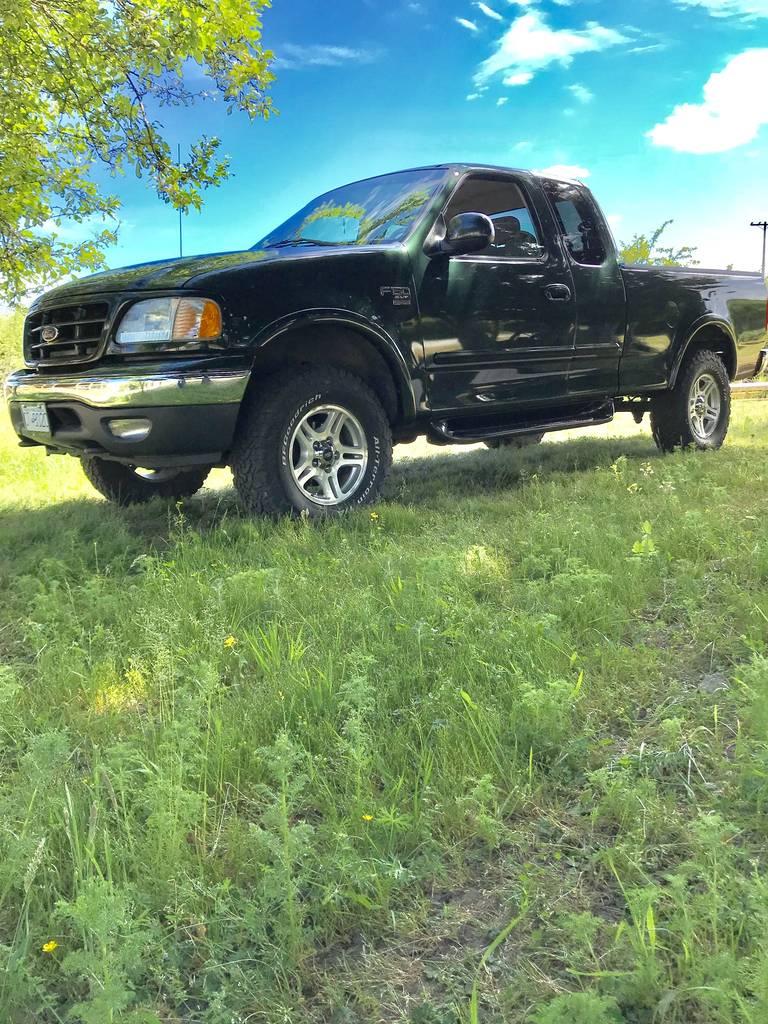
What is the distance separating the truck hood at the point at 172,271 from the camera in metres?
3.94

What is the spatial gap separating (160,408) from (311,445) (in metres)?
0.85

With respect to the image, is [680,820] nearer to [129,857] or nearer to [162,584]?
[129,857]

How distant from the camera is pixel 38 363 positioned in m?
4.50

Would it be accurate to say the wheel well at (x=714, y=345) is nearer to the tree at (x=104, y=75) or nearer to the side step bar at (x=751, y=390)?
the tree at (x=104, y=75)

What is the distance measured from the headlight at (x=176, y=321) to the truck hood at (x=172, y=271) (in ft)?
0.29

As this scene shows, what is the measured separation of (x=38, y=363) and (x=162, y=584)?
1899mm

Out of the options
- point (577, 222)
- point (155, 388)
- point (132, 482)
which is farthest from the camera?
point (577, 222)

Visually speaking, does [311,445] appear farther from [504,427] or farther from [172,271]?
[504,427]

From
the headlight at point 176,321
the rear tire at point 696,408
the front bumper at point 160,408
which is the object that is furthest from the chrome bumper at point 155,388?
the rear tire at point 696,408

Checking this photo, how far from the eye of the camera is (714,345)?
23.0 feet

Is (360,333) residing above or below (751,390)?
above

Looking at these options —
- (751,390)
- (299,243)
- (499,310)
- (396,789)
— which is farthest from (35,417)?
(751,390)

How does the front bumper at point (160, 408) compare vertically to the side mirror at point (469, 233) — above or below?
below

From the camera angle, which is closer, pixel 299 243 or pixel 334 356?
pixel 334 356
